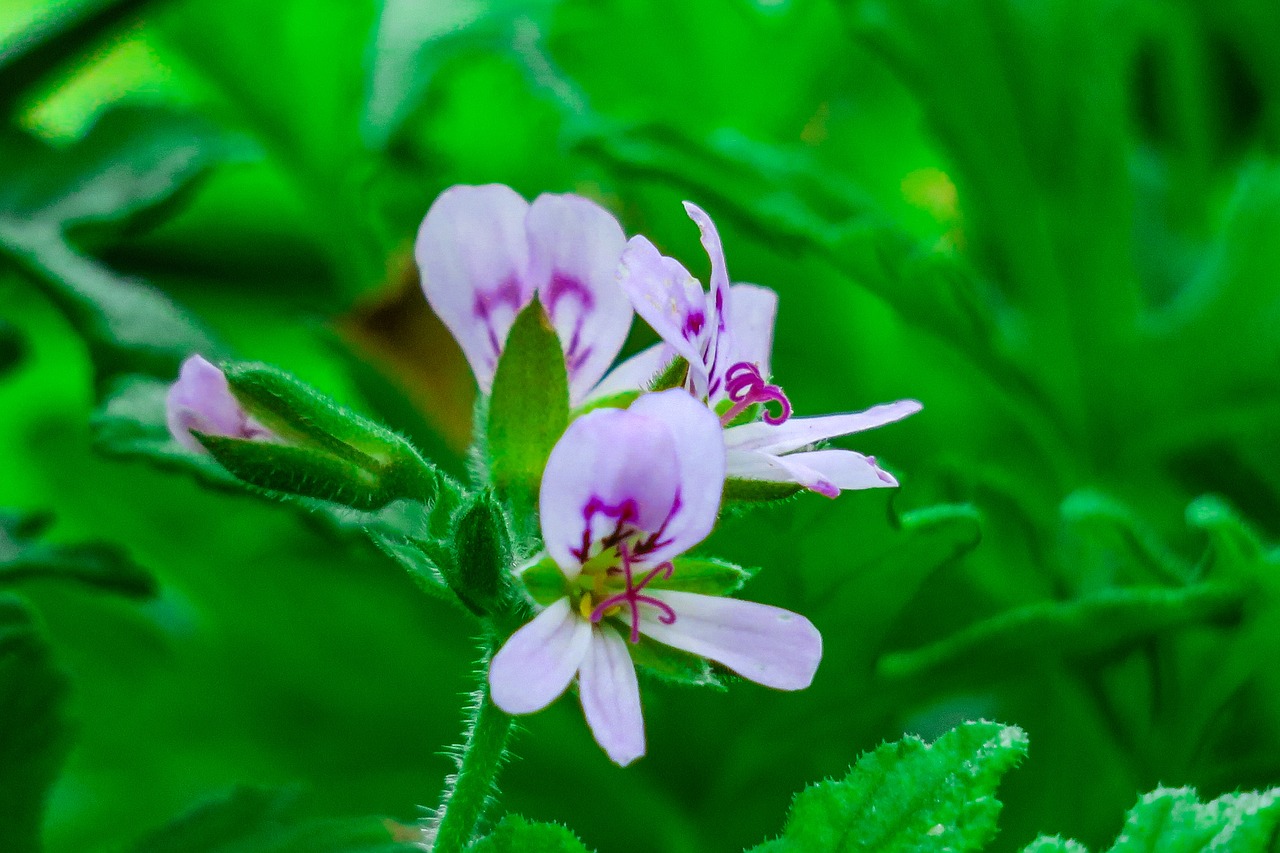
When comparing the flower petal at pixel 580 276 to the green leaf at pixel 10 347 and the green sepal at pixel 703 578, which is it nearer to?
the green sepal at pixel 703 578

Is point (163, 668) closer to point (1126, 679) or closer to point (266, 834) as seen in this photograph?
point (266, 834)

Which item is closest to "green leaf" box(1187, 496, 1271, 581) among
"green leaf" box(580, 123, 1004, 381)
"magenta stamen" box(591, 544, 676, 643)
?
"green leaf" box(580, 123, 1004, 381)

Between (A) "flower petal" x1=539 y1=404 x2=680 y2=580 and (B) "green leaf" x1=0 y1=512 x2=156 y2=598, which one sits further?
(B) "green leaf" x1=0 y1=512 x2=156 y2=598

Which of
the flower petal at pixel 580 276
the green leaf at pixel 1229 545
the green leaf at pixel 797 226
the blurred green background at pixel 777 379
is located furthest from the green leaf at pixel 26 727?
the green leaf at pixel 1229 545

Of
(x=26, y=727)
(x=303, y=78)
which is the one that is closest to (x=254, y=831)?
Result: (x=26, y=727)

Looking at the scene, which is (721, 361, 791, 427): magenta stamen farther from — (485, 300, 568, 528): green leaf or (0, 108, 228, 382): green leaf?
(0, 108, 228, 382): green leaf

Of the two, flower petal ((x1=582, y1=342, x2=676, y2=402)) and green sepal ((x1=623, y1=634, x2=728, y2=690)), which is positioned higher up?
flower petal ((x1=582, y1=342, x2=676, y2=402))

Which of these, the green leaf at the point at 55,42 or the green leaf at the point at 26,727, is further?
the green leaf at the point at 55,42
